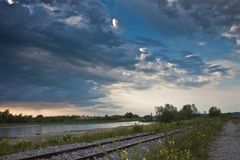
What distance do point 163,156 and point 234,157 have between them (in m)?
7.17

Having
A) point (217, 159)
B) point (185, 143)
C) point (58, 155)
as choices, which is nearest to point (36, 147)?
point (58, 155)

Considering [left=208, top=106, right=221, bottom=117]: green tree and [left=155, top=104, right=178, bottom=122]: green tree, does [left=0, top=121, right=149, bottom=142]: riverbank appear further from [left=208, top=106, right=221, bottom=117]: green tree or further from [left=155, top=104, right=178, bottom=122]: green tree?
[left=208, top=106, right=221, bottom=117]: green tree

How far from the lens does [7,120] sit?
17688 cm

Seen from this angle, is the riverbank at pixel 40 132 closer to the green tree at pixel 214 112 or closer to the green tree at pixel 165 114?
the green tree at pixel 165 114

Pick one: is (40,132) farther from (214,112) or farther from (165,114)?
(214,112)

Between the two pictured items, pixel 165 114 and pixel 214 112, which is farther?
pixel 214 112

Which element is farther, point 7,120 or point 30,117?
point 30,117

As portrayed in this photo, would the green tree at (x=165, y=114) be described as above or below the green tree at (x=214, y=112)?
below

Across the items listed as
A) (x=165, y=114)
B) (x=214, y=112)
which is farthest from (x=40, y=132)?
(x=214, y=112)

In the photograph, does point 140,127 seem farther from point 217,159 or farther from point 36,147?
point 217,159

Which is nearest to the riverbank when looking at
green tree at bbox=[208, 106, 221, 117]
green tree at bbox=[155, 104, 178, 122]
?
green tree at bbox=[155, 104, 178, 122]

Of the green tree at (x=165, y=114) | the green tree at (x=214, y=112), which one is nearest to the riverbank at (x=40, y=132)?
the green tree at (x=165, y=114)

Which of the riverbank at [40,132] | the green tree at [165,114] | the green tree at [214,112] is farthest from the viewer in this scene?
the green tree at [214,112]

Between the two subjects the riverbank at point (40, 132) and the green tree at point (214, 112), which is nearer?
the riverbank at point (40, 132)
